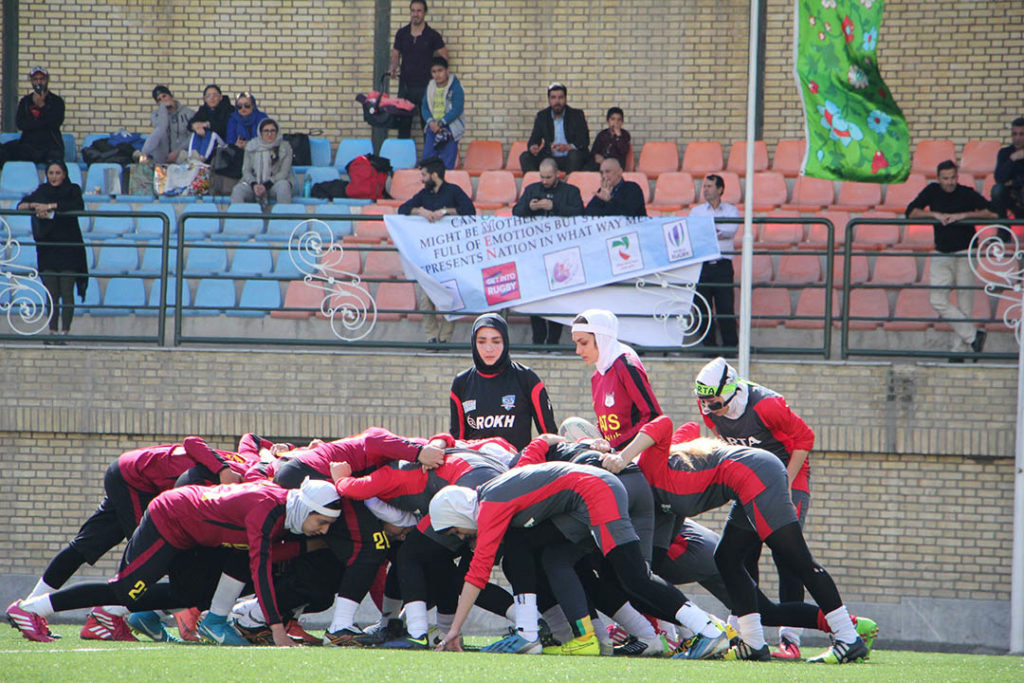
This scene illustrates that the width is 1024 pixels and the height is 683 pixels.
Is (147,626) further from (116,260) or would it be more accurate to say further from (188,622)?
(116,260)

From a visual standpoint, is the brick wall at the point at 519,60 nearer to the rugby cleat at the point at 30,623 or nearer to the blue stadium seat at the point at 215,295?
the blue stadium seat at the point at 215,295

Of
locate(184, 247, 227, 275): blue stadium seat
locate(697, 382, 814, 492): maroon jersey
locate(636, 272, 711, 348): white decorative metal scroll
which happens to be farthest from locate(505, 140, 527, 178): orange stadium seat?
locate(697, 382, 814, 492): maroon jersey

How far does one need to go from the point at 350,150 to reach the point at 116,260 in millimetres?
3157

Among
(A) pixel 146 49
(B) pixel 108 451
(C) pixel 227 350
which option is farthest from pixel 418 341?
(A) pixel 146 49

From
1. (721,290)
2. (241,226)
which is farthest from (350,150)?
(721,290)

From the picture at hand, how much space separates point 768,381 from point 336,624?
14.9ft

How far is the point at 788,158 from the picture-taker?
13711 millimetres

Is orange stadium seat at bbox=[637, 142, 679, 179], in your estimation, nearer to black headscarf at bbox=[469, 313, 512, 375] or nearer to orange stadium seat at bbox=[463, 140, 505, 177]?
orange stadium seat at bbox=[463, 140, 505, 177]

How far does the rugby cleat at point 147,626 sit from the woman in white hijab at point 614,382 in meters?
3.07

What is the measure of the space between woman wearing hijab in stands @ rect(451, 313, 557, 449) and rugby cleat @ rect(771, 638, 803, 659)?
194cm

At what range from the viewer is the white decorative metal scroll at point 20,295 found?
10906 millimetres

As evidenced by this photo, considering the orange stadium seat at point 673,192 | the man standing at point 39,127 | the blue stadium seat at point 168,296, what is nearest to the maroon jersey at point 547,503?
the blue stadium seat at point 168,296

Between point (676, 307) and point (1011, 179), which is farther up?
point (1011, 179)

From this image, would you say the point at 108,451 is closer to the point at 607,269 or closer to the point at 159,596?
the point at 159,596
